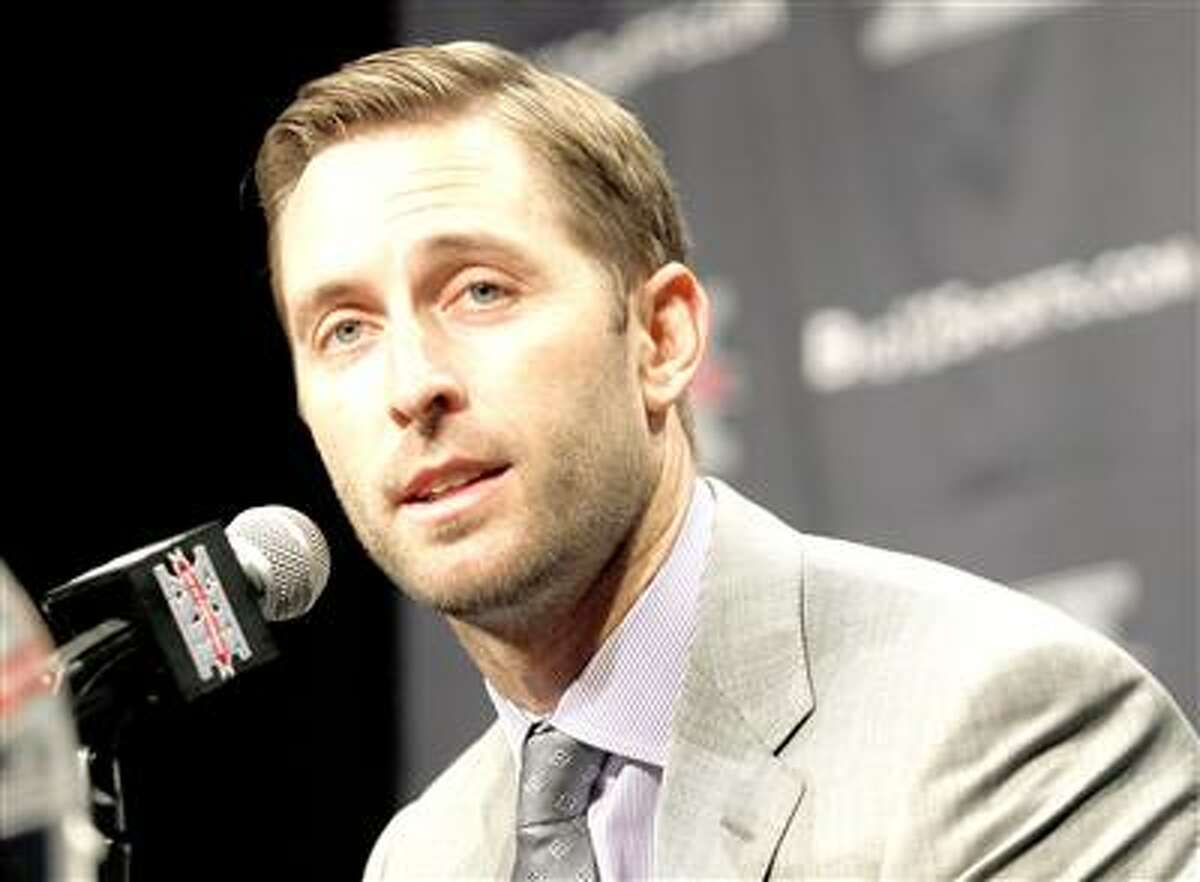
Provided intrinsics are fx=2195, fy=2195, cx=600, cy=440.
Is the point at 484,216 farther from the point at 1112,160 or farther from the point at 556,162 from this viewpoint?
the point at 1112,160

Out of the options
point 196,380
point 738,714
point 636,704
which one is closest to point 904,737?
point 738,714

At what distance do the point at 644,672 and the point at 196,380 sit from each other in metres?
2.74

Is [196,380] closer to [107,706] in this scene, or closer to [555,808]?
[555,808]

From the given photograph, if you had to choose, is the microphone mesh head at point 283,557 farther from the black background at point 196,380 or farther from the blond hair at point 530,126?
the black background at point 196,380

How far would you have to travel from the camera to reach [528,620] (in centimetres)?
233

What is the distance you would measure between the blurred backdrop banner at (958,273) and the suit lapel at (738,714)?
1348 mm

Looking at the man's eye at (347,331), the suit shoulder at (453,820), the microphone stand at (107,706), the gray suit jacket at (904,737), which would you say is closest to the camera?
the microphone stand at (107,706)

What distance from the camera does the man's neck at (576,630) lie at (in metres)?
2.37

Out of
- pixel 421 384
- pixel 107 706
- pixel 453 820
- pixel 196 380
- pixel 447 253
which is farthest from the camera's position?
pixel 196 380

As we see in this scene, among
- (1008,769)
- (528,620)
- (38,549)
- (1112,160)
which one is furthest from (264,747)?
(1008,769)

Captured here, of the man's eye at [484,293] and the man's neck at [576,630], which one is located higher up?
the man's eye at [484,293]

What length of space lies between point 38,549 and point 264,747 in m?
0.66

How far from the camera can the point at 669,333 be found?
251cm

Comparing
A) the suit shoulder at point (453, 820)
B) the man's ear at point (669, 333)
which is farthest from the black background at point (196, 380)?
the man's ear at point (669, 333)
